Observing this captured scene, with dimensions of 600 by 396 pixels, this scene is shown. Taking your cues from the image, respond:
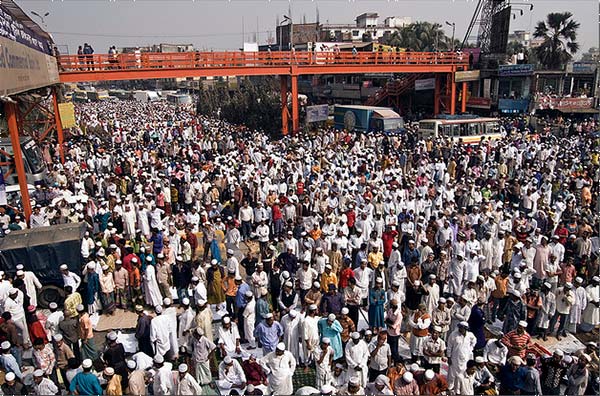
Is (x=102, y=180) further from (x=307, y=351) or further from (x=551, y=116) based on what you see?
(x=551, y=116)

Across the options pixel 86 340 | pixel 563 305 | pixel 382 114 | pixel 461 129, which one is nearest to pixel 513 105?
pixel 461 129

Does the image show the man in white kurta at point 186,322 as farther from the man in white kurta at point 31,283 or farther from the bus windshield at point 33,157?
the bus windshield at point 33,157

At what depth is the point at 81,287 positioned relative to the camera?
28.9 ft

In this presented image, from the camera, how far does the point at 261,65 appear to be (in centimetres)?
2398

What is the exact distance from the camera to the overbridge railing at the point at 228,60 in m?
21.1

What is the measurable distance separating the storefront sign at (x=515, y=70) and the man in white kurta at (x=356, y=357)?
82.6 feet

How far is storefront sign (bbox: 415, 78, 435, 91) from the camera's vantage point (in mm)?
29625

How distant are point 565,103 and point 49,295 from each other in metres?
24.9

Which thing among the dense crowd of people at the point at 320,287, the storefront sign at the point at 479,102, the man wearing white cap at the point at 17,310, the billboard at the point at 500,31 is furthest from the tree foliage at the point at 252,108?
the man wearing white cap at the point at 17,310

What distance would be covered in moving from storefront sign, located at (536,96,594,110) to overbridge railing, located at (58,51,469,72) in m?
5.94

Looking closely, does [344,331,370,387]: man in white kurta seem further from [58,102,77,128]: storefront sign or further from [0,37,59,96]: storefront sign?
[58,102,77,128]: storefront sign

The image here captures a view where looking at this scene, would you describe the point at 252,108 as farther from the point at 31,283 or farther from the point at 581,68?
the point at 31,283

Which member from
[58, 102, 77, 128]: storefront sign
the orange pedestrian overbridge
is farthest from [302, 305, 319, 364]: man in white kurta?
[58, 102, 77, 128]: storefront sign

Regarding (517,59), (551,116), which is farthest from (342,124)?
(517,59)
